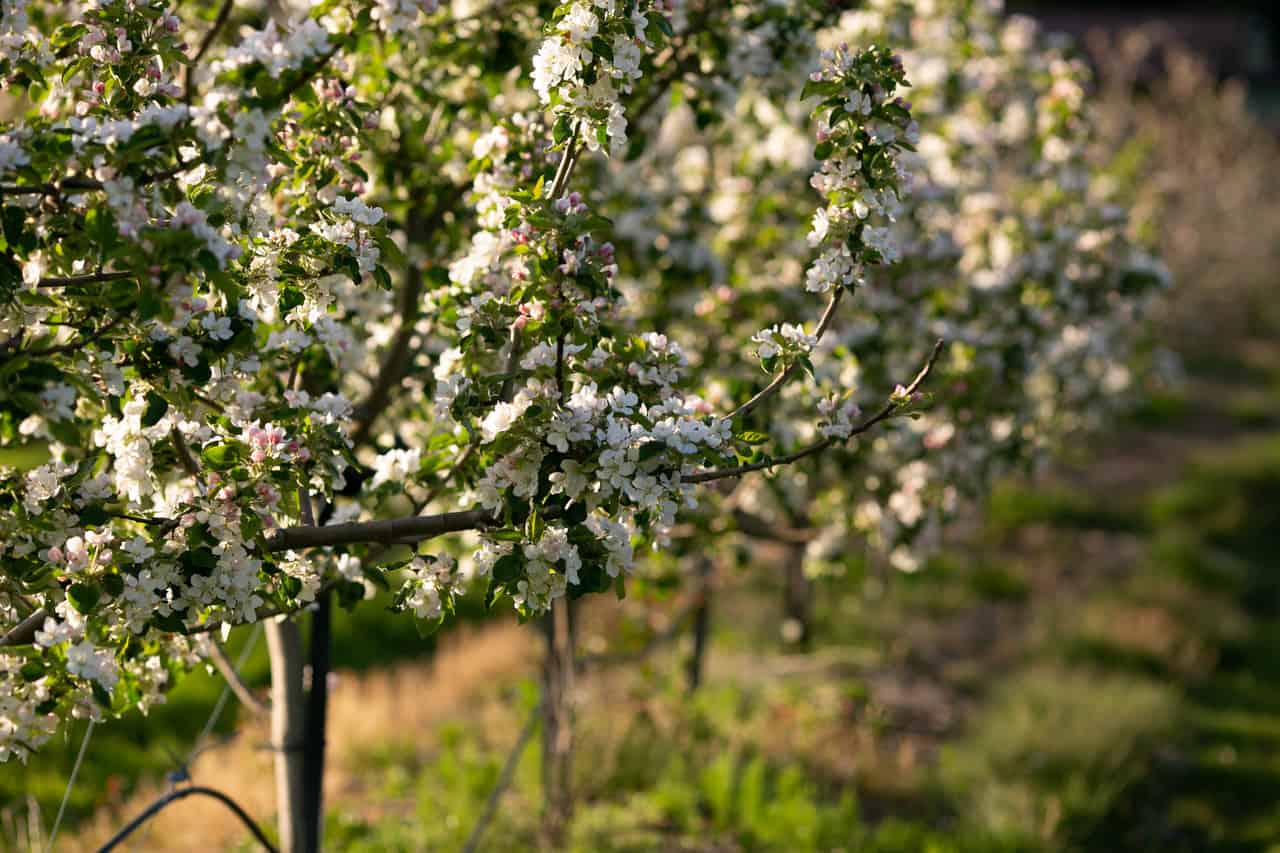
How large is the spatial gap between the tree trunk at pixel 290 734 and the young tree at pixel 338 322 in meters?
0.01

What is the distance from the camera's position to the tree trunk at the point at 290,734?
10.5 feet

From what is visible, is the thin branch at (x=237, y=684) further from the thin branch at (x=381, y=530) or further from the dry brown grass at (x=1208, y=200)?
the dry brown grass at (x=1208, y=200)

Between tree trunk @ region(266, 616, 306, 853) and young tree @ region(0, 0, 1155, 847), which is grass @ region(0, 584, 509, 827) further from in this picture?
young tree @ region(0, 0, 1155, 847)

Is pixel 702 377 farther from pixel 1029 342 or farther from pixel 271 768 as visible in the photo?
pixel 271 768

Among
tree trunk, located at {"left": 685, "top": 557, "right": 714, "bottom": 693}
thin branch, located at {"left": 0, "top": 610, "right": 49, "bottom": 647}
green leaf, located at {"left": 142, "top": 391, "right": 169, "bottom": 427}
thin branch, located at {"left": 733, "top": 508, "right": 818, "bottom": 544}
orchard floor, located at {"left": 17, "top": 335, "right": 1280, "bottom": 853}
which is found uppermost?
green leaf, located at {"left": 142, "top": 391, "right": 169, "bottom": 427}

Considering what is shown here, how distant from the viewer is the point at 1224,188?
13031 mm

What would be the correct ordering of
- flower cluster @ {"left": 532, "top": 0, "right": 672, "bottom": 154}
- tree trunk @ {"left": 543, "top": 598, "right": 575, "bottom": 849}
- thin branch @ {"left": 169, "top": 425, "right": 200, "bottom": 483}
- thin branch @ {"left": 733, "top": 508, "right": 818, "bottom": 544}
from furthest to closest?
tree trunk @ {"left": 543, "top": 598, "right": 575, "bottom": 849}
thin branch @ {"left": 733, "top": 508, "right": 818, "bottom": 544}
thin branch @ {"left": 169, "top": 425, "right": 200, "bottom": 483}
flower cluster @ {"left": 532, "top": 0, "right": 672, "bottom": 154}

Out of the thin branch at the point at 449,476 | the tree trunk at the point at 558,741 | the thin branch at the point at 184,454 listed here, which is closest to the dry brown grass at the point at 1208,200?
the tree trunk at the point at 558,741

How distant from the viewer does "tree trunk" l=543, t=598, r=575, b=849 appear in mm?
4562

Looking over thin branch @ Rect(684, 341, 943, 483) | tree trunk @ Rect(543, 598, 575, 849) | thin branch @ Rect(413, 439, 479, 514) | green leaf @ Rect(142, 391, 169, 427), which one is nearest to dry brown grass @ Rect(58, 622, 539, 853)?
tree trunk @ Rect(543, 598, 575, 849)

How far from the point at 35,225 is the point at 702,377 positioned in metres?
2.40

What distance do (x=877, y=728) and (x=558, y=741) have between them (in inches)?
72.1

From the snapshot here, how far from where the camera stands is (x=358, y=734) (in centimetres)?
552

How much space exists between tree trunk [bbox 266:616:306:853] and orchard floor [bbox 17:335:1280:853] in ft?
3.82
